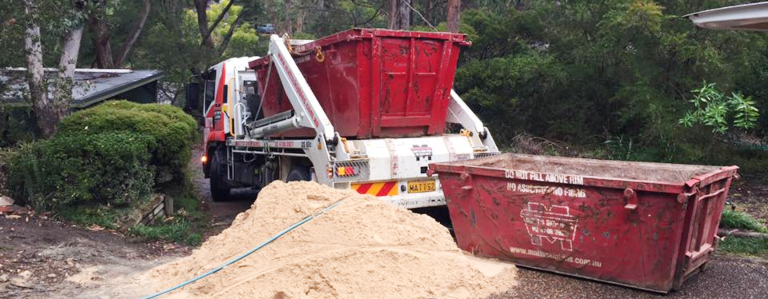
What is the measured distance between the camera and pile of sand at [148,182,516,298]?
5.81 metres

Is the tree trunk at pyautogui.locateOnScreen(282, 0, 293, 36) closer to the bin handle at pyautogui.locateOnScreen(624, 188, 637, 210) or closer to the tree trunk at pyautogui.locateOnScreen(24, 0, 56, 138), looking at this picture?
the tree trunk at pyautogui.locateOnScreen(24, 0, 56, 138)

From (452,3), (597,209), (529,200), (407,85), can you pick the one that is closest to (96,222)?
(407,85)

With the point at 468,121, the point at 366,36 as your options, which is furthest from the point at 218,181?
the point at 366,36

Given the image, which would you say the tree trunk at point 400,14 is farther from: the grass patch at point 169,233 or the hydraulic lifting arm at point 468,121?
the grass patch at point 169,233

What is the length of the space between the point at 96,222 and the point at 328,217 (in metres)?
3.82

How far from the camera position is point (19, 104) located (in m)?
11.0

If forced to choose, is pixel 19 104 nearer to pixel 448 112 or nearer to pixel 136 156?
pixel 136 156

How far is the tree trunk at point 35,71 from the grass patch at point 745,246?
30.1 ft

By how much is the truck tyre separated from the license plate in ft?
16.5

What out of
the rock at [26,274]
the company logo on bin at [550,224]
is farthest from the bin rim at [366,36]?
the rock at [26,274]

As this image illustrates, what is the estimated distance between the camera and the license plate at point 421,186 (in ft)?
28.8

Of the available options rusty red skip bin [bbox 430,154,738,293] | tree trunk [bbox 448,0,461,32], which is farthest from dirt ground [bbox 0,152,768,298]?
tree trunk [bbox 448,0,461,32]

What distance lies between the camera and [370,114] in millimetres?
8828

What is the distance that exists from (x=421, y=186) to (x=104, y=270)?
374cm
